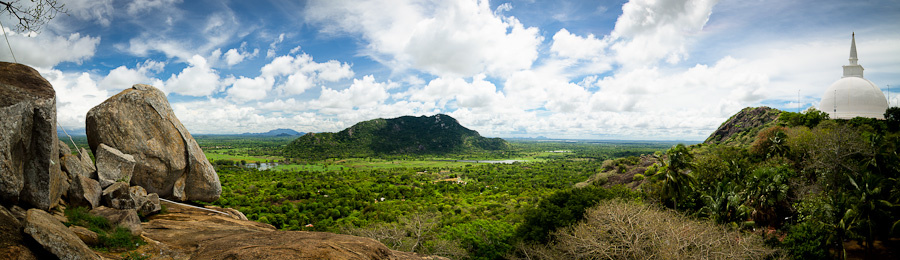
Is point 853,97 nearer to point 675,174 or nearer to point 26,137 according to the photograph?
point 675,174

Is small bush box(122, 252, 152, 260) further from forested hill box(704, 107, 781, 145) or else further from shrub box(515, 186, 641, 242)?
forested hill box(704, 107, 781, 145)

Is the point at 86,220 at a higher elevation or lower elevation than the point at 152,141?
lower

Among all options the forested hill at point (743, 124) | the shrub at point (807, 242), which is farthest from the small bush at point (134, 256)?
the forested hill at point (743, 124)

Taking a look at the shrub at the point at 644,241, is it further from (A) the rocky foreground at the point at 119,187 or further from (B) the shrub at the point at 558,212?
(A) the rocky foreground at the point at 119,187

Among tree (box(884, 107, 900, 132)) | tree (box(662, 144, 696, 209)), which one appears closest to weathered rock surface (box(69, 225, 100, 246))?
tree (box(662, 144, 696, 209))

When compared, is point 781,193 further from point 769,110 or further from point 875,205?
point 769,110

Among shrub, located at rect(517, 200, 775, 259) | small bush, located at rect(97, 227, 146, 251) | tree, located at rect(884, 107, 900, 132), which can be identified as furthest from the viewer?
tree, located at rect(884, 107, 900, 132)

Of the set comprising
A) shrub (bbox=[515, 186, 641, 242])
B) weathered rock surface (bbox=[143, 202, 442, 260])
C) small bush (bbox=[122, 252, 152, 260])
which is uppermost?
small bush (bbox=[122, 252, 152, 260])

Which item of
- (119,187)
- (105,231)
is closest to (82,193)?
(119,187)
